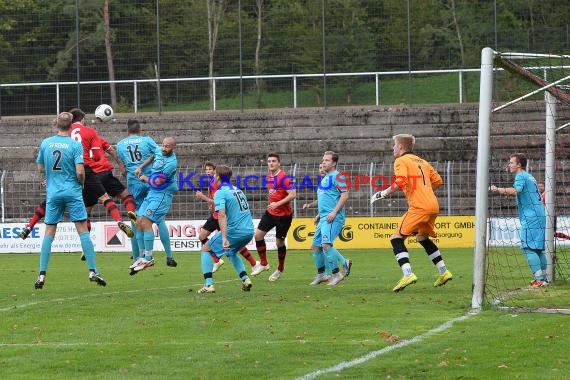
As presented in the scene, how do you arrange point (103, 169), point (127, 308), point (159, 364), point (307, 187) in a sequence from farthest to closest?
point (307, 187) → point (103, 169) → point (127, 308) → point (159, 364)

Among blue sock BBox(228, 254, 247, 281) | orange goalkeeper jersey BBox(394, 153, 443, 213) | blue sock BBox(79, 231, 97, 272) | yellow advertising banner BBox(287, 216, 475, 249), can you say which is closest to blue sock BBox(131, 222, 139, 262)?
blue sock BBox(79, 231, 97, 272)

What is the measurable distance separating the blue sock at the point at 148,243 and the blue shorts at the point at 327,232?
2.80 meters

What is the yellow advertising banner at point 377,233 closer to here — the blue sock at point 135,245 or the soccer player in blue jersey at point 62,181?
the blue sock at point 135,245

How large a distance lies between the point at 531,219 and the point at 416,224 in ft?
7.70

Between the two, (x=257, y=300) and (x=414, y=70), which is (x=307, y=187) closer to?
(x=414, y=70)

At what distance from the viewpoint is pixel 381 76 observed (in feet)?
109

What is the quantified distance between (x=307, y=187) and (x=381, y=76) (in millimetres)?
5759

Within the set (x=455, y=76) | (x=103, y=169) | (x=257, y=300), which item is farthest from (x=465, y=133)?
(x=257, y=300)

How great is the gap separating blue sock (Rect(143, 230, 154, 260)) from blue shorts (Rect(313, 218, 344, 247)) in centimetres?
280

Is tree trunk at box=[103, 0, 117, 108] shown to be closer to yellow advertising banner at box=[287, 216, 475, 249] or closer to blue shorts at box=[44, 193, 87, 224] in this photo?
yellow advertising banner at box=[287, 216, 475, 249]

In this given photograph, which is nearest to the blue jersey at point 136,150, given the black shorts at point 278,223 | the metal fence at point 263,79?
the black shorts at point 278,223

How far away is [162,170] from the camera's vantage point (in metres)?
18.0

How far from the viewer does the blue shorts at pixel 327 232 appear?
15.7 metres

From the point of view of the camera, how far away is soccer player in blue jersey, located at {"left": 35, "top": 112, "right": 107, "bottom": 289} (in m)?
14.3
